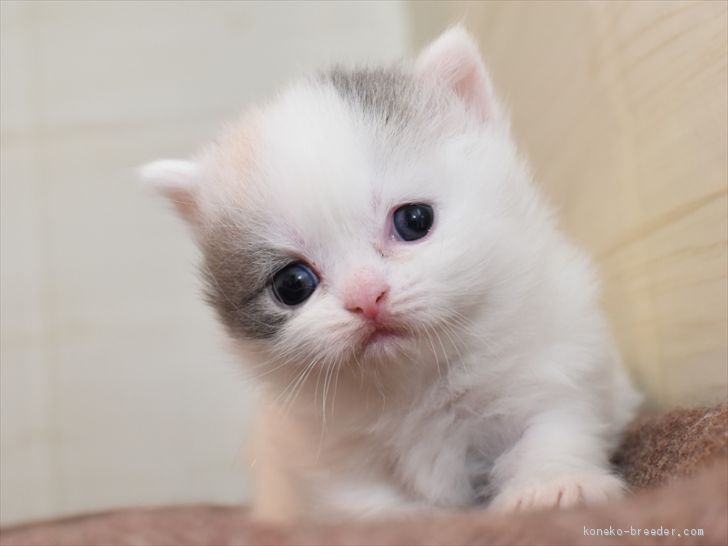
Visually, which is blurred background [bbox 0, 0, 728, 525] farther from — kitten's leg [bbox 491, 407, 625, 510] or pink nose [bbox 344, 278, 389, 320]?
pink nose [bbox 344, 278, 389, 320]

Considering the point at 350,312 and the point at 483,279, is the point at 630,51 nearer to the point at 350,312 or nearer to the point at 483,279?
the point at 483,279

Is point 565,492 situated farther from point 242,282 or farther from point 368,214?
point 242,282

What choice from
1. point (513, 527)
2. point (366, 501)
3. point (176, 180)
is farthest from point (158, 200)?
point (513, 527)

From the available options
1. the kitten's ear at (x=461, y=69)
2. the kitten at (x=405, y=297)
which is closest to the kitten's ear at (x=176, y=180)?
the kitten at (x=405, y=297)

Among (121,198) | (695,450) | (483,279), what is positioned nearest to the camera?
(695,450)

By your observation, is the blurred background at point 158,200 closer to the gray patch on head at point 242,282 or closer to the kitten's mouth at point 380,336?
the gray patch on head at point 242,282

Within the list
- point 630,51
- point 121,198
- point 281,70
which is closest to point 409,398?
point 630,51
